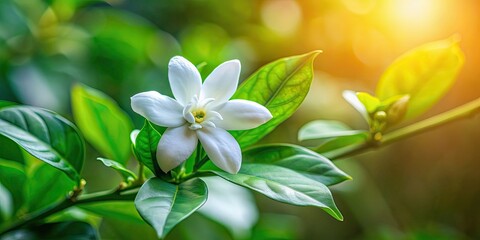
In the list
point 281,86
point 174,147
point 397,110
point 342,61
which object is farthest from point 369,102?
point 342,61

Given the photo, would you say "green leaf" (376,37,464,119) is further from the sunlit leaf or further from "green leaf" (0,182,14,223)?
"green leaf" (0,182,14,223)

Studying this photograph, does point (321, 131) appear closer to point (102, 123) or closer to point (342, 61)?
point (102, 123)

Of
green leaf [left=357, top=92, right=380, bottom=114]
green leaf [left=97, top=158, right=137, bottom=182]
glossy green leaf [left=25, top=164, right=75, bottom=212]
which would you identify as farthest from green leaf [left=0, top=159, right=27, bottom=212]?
green leaf [left=357, top=92, right=380, bottom=114]

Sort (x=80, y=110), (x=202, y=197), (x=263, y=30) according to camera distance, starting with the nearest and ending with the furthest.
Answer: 1. (x=202, y=197)
2. (x=80, y=110)
3. (x=263, y=30)

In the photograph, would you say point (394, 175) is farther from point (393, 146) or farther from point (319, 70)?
point (319, 70)

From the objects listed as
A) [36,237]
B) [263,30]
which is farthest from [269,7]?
[36,237]

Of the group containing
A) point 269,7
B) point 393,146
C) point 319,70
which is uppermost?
point 269,7
